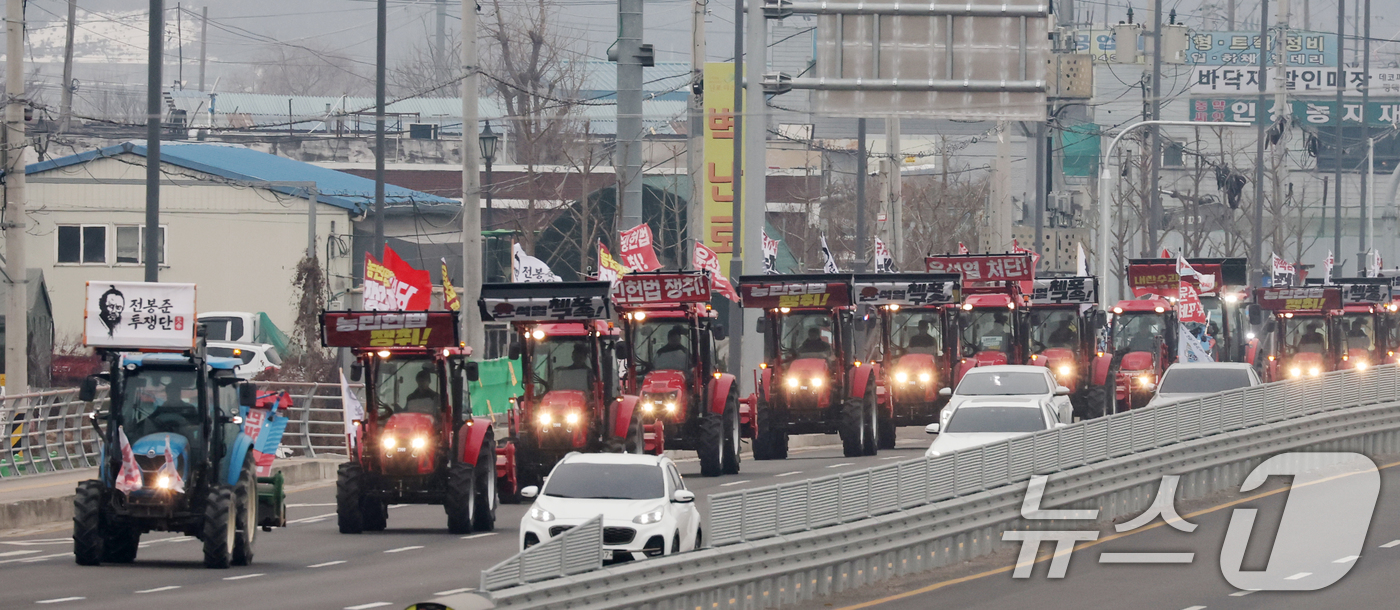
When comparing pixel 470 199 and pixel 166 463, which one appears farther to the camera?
pixel 470 199

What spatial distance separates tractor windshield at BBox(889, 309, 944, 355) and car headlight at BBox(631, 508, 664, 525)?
57.3ft

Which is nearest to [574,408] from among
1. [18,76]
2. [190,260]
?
[18,76]

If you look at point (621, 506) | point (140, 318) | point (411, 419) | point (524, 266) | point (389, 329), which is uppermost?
point (524, 266)

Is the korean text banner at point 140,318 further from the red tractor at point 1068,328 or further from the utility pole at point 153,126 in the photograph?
the red tractor at point 1068,328

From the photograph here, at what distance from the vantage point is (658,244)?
65250 millimetres

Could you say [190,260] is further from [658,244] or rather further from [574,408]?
[574,408]

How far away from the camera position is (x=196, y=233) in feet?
172

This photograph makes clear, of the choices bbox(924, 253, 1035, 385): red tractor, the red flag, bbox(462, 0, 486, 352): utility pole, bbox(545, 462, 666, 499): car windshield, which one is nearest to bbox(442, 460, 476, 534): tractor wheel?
bbox(545, 462, 666, 499): car windshield

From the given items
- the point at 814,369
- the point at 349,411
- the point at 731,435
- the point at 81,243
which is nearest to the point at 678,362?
the point at 731,435

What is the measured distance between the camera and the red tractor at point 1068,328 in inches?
1503

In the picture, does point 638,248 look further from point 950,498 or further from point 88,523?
point 88,523

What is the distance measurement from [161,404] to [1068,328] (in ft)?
74.1

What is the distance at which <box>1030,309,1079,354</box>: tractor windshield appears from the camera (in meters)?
A: 38.8

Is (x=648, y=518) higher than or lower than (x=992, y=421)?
lower
